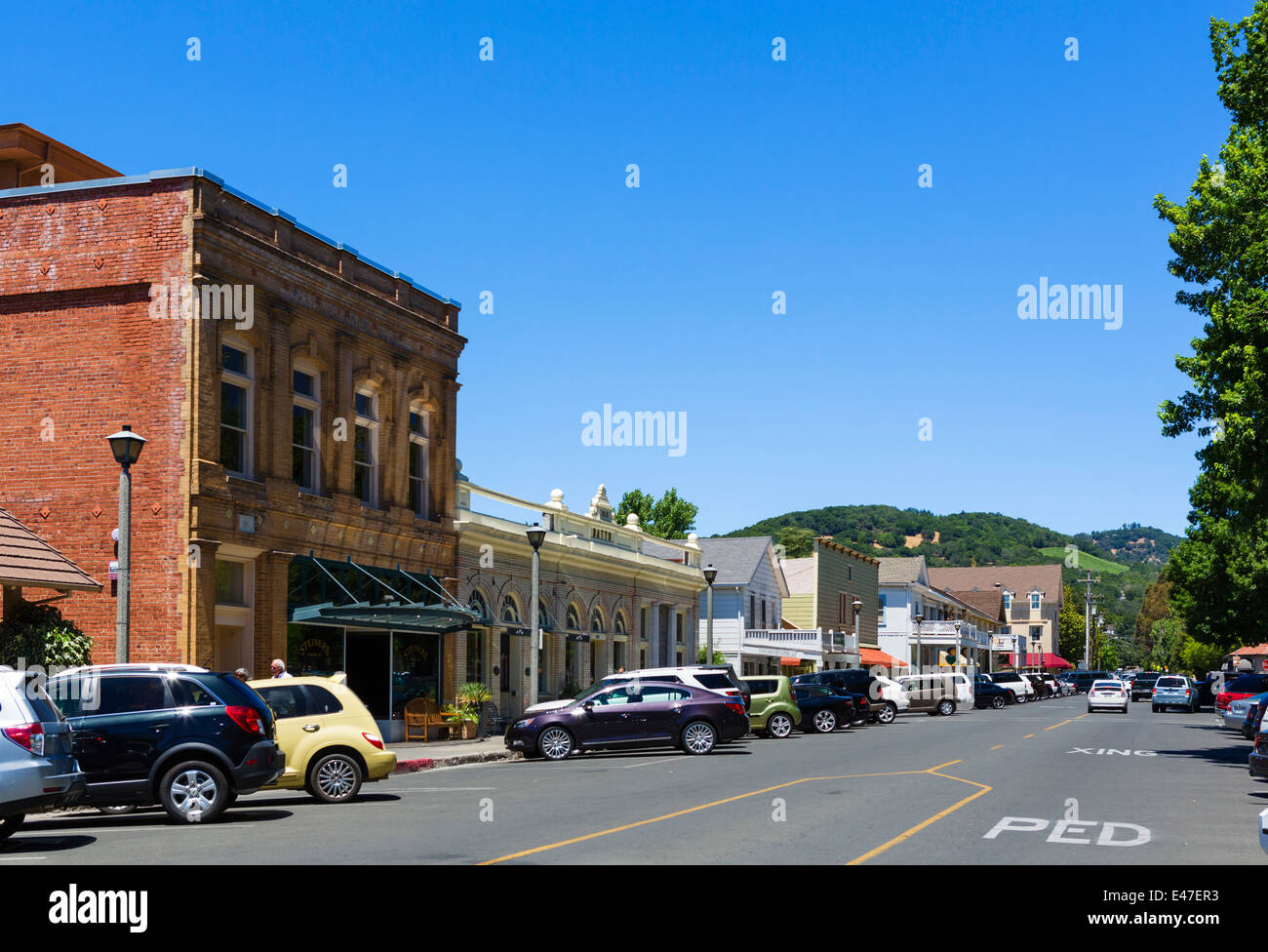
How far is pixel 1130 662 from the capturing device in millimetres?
185000

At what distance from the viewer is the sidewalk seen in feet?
86.3

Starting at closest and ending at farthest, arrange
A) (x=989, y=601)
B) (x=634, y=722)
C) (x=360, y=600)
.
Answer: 1. (x=634, y=722)
2. (x=360, y=600)
3. (x=989, y=601)

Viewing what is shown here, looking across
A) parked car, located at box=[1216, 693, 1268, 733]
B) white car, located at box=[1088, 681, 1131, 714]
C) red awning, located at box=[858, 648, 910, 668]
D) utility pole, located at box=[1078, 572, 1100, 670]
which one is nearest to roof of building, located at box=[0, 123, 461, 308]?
parked car, located at box=[1216, 693, 1268, 733]

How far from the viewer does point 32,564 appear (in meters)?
24.1

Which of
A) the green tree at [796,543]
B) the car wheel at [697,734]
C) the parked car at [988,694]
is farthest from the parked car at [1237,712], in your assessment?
the green tree at [796,543]

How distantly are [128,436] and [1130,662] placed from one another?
7240 inches

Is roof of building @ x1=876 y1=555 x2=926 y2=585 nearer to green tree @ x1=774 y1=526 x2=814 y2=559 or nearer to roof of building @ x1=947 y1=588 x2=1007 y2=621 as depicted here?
green tree @ x1=774 y1=526 x2=814 y2=559

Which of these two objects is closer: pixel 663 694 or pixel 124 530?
pixel 124 530

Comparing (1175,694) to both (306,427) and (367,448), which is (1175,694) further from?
(306,427)

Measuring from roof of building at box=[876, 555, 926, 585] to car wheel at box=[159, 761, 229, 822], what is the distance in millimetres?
82829

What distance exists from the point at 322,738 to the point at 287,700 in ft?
2.34

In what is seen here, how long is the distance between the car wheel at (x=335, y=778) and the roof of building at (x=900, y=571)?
80189 millimetres

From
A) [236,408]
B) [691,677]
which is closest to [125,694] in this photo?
[236,408]

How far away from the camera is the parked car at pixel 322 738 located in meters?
18.2
